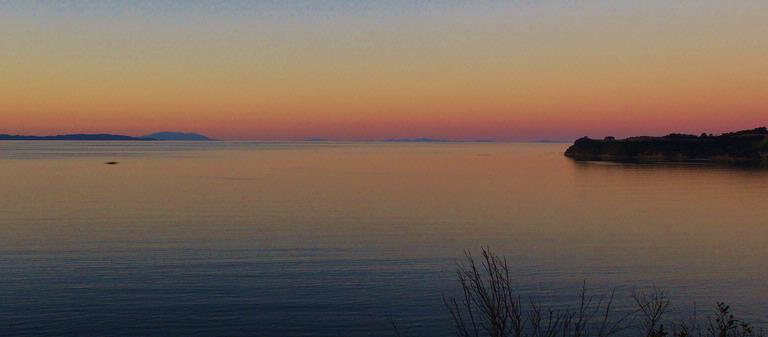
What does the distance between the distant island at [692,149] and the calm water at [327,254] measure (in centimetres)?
10148

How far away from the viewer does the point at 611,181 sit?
78688 mm

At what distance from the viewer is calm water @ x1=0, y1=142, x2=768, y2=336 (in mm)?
A: 19453

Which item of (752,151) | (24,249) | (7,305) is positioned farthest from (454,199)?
(752,151)

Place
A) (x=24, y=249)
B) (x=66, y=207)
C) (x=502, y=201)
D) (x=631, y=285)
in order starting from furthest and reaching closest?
(x=502, y=201) < (x=66, y=207) < (x=24, y=249) < (x=631, y=285)

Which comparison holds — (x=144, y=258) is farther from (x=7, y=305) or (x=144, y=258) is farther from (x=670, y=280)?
(x=670, y=280)

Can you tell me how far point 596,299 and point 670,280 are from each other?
450 cm

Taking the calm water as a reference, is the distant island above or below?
above

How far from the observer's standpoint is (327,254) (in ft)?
94.8

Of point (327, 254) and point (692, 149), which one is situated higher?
point (692, 149)

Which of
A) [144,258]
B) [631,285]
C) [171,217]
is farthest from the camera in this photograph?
[171,217]

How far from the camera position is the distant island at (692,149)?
→ 147 m

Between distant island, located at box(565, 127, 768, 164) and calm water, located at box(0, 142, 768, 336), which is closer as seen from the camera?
calm water, located at box(0, 142, 768, 336)

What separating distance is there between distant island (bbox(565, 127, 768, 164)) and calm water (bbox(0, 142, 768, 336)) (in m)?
101

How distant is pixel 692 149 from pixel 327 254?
14842 cm
